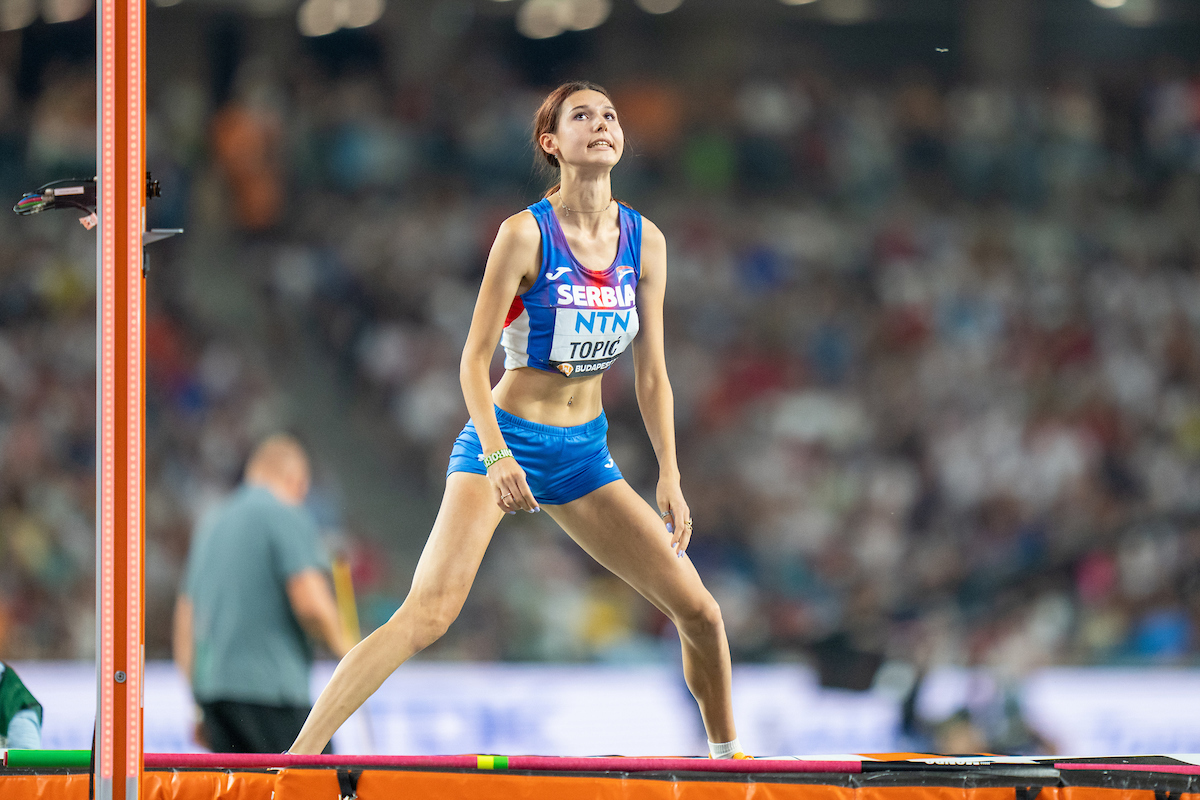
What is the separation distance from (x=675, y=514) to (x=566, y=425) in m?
0.43

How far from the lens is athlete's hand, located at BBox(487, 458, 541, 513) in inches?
121

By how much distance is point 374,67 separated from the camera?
8.12 metres

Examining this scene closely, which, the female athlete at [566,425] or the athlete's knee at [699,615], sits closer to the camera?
the female athlete at [566,425]

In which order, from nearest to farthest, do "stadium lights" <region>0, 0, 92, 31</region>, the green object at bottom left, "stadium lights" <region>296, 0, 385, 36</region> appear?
the green object at bottom left → "stadium lights" <region>0, 0, 92, 31</region> → "stadium lights" <region>296, 0, 385, 36</region>

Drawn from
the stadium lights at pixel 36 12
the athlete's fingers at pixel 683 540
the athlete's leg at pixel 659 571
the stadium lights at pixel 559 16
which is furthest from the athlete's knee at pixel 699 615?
the stadium lights at pixel 36 12

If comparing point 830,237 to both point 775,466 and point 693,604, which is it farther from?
point 693,604

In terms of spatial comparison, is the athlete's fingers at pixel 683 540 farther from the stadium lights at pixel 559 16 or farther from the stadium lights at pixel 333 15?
the stadium lights at pixel 333 15

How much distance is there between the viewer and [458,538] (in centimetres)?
318

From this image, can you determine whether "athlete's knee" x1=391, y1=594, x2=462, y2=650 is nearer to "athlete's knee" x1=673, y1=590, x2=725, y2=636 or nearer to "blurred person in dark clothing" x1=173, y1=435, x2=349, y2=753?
"athlete's knee" x1=673, y1=590, x2=725, y2=636

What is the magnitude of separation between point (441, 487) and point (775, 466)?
7.42ft

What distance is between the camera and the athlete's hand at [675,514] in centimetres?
332

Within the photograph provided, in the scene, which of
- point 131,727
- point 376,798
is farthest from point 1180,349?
point 131,727

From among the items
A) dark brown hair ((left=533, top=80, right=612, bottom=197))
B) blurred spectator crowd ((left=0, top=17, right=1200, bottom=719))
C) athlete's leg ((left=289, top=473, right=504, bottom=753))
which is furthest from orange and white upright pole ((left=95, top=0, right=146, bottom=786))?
blurred spectator crowd ((left=0, top=17, right=1200, bottom=719))

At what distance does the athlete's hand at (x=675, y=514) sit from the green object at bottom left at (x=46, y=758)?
1765 millimetres
